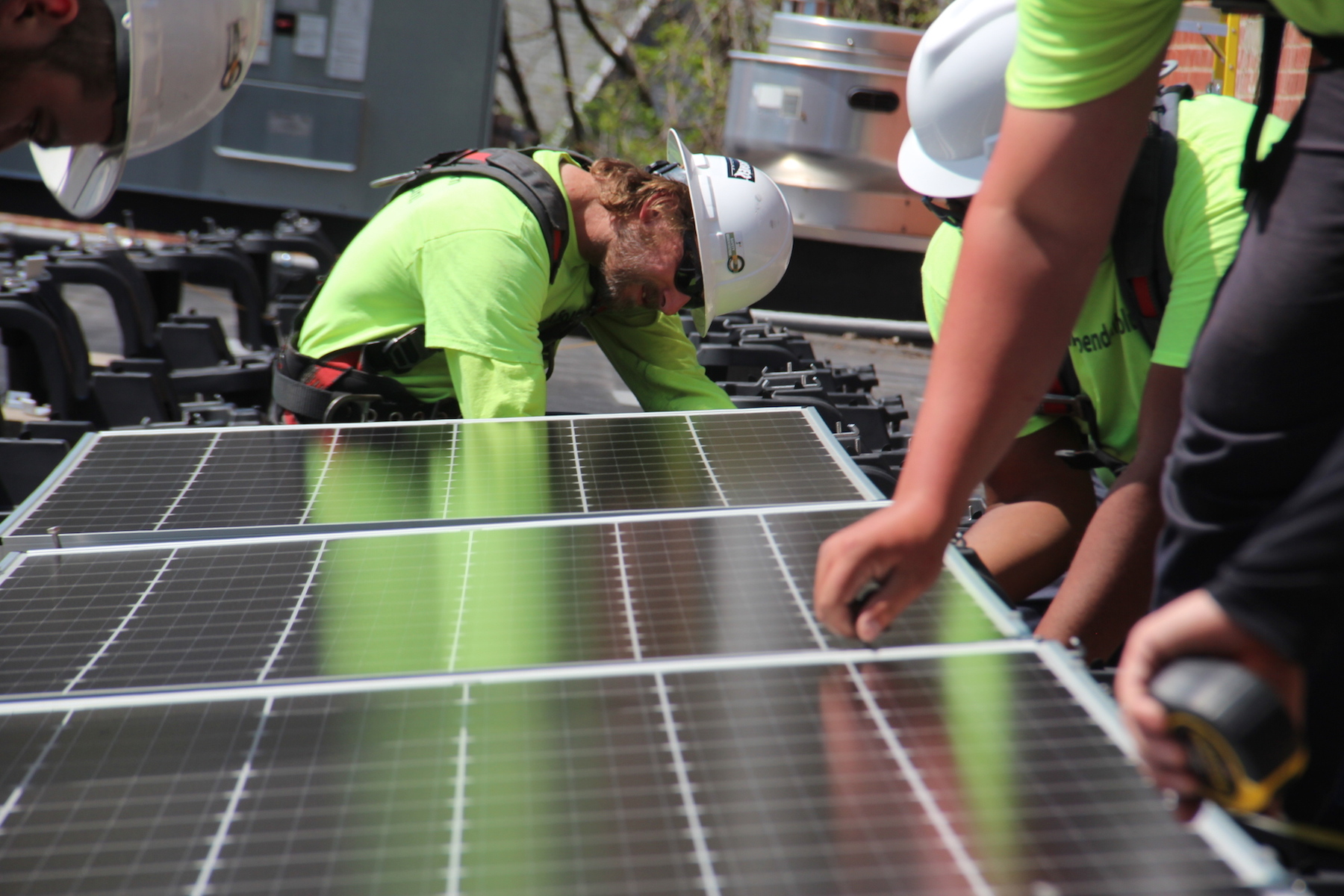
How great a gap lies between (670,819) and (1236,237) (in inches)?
70.8

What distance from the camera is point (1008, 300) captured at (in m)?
1.43

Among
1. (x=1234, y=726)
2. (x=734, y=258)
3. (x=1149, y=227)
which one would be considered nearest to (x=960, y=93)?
(x=1149, y=227)

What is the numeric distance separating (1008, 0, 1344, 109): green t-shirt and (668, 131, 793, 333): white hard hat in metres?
2.27

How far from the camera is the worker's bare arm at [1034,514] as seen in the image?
3.05 meters

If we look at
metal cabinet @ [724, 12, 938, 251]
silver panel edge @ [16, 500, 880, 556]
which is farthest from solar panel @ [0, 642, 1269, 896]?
metal cabinet @ [724, 12, 938, 251]

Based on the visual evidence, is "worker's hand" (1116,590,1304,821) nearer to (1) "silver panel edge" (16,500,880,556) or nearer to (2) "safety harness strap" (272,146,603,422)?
(1) "silver panel edge" (16,500,880,556)

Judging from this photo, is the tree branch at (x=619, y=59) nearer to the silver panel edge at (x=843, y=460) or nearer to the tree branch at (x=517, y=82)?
the tree branch at (x=517, y=82)

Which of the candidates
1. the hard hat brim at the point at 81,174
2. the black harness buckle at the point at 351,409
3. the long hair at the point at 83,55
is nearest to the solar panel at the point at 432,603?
the hard hat brim at the point at 81,174

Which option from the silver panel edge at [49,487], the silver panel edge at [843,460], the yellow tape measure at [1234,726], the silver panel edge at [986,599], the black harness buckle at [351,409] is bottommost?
the silver panel edge at [49,487]

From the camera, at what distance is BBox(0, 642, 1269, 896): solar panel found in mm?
1173

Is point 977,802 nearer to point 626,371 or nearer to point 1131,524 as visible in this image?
point 1131,524

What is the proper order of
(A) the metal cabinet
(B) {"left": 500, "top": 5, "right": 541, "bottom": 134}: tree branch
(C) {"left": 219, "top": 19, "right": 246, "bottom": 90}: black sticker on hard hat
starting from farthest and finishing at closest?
(B) {"left": 500, "top": 5, "right": 541, "bottom": 134}: tree branch, (A) the metal cabinet, (C) {"left": 219, "top": 19, "right": 246, "bottom": 90}: black sticker on hard hat

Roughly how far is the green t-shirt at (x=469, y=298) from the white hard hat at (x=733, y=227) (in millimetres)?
354

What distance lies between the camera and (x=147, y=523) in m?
2.42
